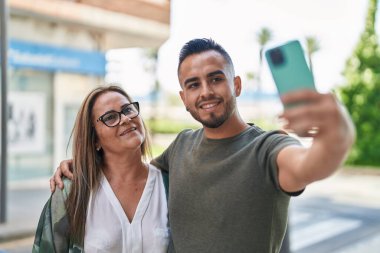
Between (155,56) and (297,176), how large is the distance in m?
30.9

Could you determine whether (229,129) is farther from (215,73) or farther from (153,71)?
(153,71)

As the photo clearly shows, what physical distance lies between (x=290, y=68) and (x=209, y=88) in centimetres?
60

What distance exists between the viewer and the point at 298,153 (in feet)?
4.53

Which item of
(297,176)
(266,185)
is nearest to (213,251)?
(266,185)

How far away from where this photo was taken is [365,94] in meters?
16.5

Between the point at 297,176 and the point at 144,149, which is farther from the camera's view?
the point at 144,149

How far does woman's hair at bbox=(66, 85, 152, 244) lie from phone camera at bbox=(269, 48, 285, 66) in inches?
50.7

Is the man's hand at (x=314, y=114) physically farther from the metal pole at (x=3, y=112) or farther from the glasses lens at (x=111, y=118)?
the metal pole at (x=3, y=112)

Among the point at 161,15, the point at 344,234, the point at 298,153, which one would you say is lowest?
the point at 344,234

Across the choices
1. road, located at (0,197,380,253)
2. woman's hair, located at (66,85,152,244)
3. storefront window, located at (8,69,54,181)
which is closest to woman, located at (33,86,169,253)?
woman's hair, located at (66,85,152,244)

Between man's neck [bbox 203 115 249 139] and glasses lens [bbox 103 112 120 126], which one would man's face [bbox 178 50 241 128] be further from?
glasses lens [bbox 103 112 120 126]

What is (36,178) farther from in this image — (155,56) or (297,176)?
(155,56)

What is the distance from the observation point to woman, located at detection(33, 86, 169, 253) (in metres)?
2.08

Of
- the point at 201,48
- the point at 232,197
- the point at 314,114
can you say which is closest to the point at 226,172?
the point at 232,197
